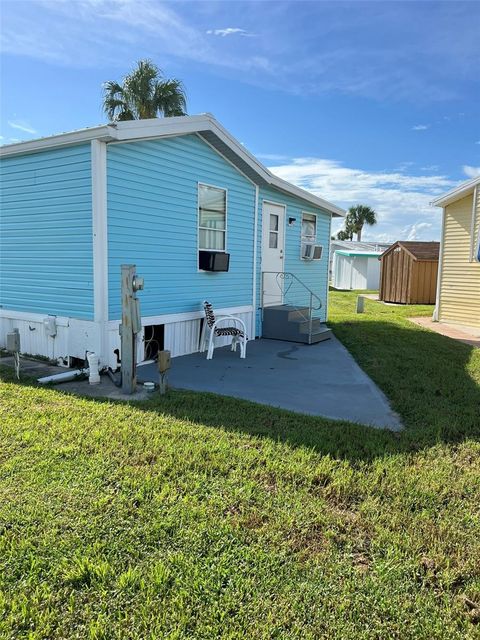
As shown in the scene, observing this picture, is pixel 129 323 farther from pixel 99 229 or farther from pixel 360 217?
pixel 360 217

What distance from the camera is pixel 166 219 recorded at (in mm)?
6695

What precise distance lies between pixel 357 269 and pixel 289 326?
21217mm

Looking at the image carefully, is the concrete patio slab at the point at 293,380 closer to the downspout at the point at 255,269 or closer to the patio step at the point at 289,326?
the patio step at the point at 289,326

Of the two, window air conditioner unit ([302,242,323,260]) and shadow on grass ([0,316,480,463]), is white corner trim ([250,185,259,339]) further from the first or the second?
shadow on grass ([0,316,480,463])

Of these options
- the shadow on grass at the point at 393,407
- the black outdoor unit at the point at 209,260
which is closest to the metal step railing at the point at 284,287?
the black outdoor unit at the point at 209,260

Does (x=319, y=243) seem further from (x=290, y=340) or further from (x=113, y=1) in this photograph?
(x=113, y=1)

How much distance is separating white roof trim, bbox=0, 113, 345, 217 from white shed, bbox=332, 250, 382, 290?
2066 centimetres

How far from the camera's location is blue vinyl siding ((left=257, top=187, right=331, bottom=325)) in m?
9.85

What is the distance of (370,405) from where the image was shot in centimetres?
488

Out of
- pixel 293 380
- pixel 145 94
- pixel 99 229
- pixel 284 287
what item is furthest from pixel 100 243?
pixel 145 94

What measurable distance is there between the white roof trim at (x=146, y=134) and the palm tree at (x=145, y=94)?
39.1 feet

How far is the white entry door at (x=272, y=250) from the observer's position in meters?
9.43

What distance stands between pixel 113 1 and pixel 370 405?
715cm

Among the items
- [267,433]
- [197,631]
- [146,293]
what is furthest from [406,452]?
[146,293]
